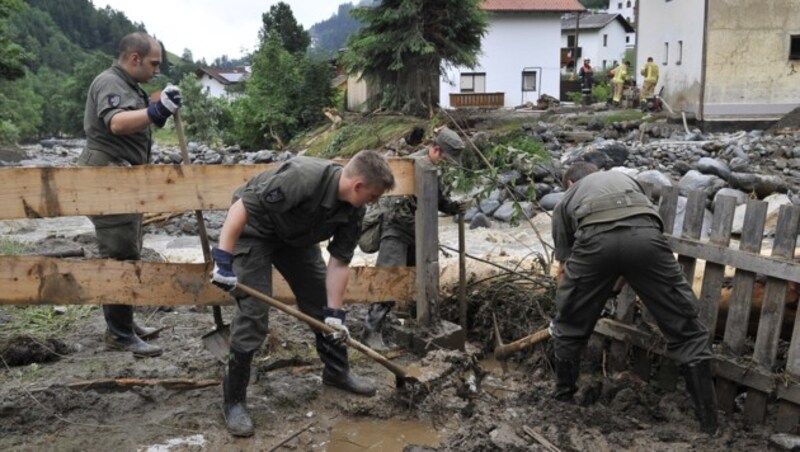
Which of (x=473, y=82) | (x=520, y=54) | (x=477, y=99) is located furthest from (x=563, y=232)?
(x=520, y=54)

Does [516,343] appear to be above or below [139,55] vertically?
below

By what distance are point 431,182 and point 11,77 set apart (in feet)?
66.3

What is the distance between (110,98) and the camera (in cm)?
439

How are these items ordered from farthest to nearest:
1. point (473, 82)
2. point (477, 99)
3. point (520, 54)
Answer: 1. point (520, 54)
2. point (473, 82)
3. point (477, 99)

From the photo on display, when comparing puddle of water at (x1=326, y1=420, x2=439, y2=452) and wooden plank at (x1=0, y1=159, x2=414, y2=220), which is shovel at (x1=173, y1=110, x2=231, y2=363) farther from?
puddle of water at (x1=326, y1=420, x2=439, y2=452)

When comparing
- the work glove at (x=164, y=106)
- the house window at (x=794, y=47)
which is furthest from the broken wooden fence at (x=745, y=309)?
the house window at (x=794, y=47)

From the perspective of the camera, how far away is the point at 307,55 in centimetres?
2961

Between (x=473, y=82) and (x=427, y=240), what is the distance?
98.6 ft

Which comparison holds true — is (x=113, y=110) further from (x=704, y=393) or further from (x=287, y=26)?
(x=287, y=26)

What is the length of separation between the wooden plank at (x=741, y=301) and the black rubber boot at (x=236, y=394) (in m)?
2.74

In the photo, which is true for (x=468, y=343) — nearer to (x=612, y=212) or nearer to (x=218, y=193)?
(x=612, y=212)

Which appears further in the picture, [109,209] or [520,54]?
[520,54]

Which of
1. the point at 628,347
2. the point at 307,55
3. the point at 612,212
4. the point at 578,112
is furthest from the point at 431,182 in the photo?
the point at 307,55

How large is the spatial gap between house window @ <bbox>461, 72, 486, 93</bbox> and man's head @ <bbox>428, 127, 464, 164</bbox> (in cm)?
2863
